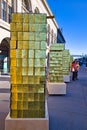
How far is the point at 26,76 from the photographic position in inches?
310

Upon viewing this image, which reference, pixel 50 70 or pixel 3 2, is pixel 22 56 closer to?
pixel 50 70

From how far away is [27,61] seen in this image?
7883mm

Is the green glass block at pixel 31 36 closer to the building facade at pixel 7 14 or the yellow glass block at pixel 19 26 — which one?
the yellow glass block at pixel 19 26

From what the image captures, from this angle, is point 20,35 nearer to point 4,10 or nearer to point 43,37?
point 43,37

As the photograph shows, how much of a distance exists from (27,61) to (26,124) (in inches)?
63.1

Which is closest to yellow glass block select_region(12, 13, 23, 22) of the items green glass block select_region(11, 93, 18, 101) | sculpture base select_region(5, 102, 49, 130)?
green glass block select_region(11, 93, 18, 101)

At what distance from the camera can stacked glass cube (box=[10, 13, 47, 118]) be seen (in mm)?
7836

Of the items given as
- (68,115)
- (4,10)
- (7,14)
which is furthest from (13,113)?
(7,14)

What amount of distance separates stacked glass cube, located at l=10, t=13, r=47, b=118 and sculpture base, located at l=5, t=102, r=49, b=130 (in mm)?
294

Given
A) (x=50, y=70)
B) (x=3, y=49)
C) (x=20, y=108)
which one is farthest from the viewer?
(x=3, y=49)

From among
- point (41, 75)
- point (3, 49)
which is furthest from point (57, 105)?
point (3, 49)

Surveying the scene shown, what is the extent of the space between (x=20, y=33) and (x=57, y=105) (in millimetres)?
5708

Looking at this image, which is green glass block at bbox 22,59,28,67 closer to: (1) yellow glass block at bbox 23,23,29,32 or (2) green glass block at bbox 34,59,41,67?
(2) green glass block at bbox 34,59,41,67

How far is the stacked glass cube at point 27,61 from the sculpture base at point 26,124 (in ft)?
0.96
